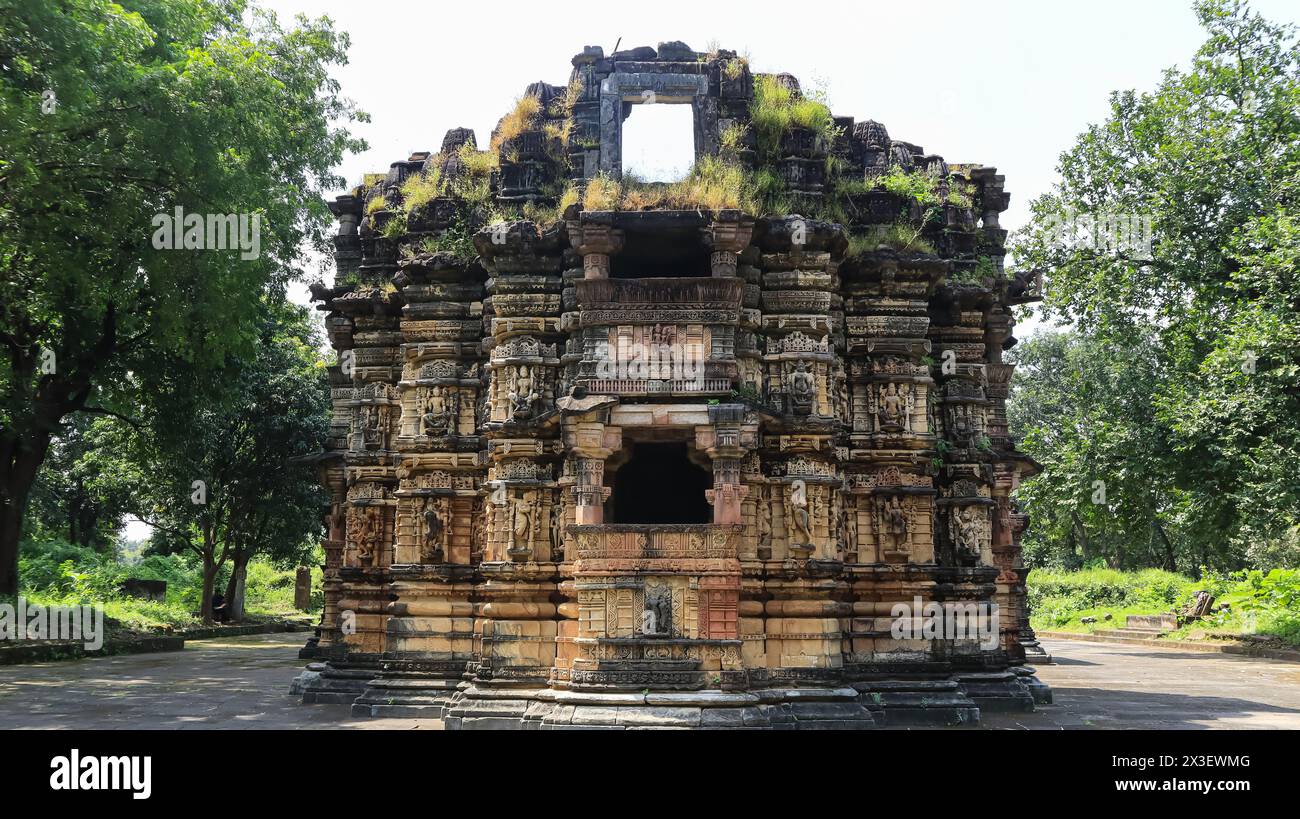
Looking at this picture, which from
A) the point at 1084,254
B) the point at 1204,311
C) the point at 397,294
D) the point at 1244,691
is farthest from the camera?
the point at 1084,254

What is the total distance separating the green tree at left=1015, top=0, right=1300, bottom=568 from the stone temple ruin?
10078mm

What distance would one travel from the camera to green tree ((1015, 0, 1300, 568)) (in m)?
22.3

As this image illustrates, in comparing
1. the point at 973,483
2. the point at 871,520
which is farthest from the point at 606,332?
the point at 973,483

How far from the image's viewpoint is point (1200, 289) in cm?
2586

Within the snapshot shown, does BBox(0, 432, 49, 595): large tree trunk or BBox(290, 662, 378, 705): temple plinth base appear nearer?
BBox(290, 662, 378, 705): temple plinth base

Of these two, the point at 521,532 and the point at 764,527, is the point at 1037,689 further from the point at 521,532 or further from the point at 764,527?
the point at 521,532

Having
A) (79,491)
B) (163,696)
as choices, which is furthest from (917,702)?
(79,491)

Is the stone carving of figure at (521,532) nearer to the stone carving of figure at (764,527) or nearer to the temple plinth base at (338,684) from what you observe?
the stone carving of figure at (764,527)

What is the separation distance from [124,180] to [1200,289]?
25465 mm

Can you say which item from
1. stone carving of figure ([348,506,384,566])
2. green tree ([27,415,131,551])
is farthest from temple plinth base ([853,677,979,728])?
green tree ([27,415,131,551])

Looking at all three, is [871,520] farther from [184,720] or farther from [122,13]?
[122,13]

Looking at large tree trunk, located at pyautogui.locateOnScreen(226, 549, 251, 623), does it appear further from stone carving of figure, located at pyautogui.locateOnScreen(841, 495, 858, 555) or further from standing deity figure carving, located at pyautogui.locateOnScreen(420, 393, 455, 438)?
stone carving of figure, located at pyautogui.locateOnScreen(841, 495, 858, 555)
